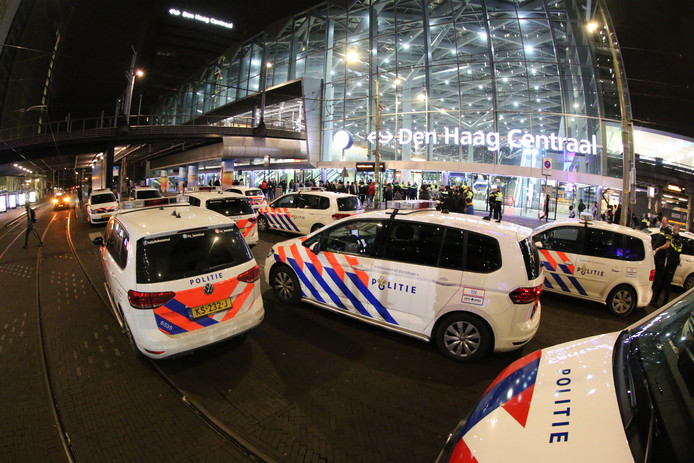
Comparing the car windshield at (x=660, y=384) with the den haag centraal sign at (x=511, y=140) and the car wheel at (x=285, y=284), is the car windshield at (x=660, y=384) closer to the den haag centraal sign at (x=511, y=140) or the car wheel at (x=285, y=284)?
the car wheel at (x=285, y=284)

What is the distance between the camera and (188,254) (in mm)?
4277

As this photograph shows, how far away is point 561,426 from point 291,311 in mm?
4735

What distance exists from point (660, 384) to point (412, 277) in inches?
119

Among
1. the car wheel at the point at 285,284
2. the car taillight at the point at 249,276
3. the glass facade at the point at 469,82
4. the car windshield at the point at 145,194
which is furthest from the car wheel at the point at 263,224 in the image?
the glass facade at the point at 469,82

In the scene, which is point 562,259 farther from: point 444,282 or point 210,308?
point 210,308

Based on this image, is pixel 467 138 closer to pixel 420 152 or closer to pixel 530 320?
pixel 420 152

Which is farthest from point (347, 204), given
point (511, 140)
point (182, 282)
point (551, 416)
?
point (511, 140)

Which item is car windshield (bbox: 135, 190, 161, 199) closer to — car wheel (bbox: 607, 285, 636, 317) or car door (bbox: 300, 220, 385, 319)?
car door (bbox: 300, 220, 385, 319)

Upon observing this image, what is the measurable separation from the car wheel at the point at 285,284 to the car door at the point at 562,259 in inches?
192

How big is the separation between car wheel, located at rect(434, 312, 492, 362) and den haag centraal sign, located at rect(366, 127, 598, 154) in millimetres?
25330

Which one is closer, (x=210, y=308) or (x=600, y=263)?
(x=210, y=308)

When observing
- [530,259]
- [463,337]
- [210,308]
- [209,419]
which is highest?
[530,259]

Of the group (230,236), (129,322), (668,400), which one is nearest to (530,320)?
(668,400)

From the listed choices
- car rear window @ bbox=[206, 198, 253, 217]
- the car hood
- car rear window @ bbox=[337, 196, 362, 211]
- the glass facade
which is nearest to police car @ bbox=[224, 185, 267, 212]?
car rear window @ bbox=[337, 196, 362, 211]
